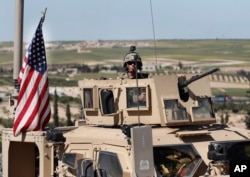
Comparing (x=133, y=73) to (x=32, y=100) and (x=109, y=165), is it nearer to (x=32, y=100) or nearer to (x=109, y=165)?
(x=32, y=100)

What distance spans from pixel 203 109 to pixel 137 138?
309 cm

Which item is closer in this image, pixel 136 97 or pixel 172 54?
pixel 136 97

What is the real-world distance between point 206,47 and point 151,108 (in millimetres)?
155555

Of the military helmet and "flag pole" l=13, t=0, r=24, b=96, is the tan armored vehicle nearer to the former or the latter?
the military helmet

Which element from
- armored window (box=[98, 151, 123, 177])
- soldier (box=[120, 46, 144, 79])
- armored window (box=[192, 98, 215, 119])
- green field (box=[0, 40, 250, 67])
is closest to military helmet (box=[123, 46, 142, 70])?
soldier (box=[120, 46, 144, 79])

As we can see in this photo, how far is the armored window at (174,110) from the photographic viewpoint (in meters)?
12.5

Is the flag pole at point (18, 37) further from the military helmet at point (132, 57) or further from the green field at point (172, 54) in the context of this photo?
the green field at point (172, 54)

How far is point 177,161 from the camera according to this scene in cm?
1134

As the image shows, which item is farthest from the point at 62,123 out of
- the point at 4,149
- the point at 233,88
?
the point at 233,88

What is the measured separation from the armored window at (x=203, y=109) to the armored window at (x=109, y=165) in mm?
1979

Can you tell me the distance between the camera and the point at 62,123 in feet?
168

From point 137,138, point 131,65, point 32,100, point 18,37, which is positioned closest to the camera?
point 137,138

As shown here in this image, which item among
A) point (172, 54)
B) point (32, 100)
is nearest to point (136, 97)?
point (32, 100)

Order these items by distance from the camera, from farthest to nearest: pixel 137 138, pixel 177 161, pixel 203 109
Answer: pixel 203 109 < pixel 177 161 < pixel 137 138
